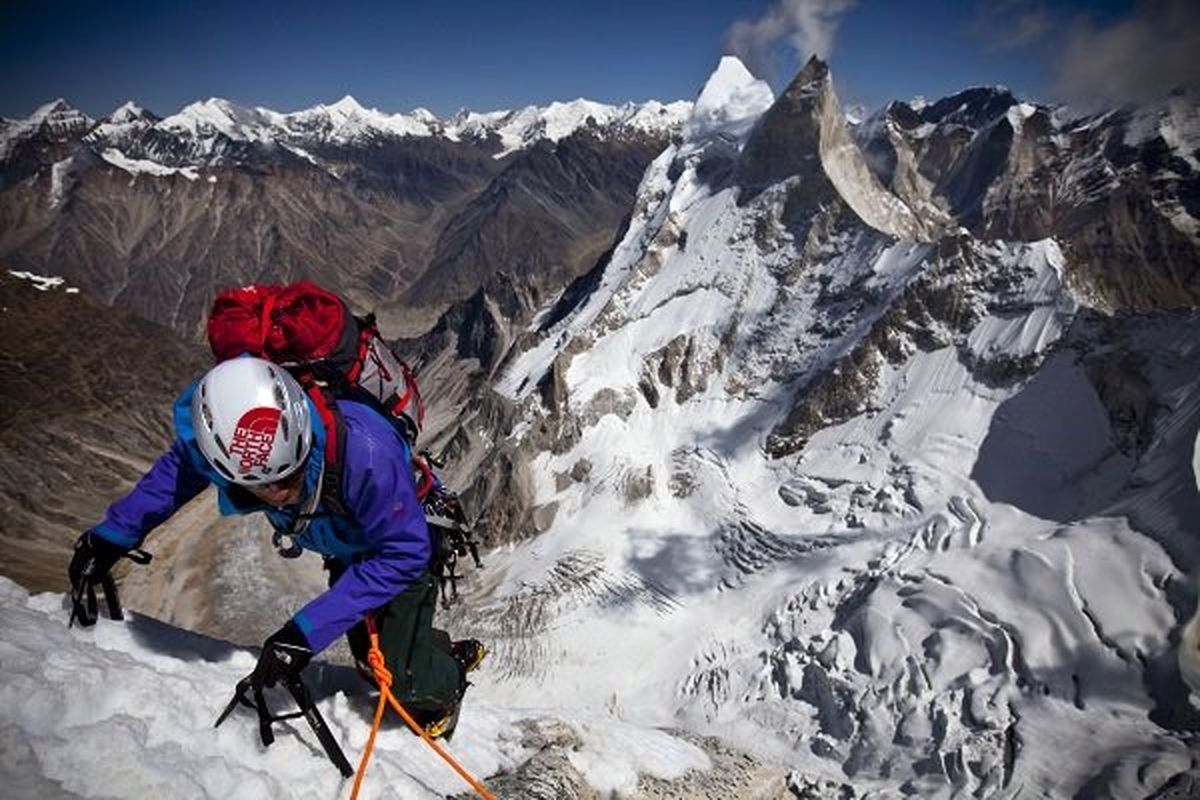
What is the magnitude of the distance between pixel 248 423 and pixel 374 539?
1338 millimetres

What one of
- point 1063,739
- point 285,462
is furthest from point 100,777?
point 1063,739

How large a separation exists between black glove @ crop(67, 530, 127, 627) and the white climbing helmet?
1.97m

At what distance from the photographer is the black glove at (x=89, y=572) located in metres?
6.32

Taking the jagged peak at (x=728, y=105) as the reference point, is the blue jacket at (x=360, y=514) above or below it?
below

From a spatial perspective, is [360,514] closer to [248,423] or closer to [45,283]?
[248,423]

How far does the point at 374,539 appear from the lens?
578 cm

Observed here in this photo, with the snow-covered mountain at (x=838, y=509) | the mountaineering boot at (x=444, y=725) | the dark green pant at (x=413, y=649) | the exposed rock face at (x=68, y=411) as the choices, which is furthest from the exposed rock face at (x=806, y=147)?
the exposed rock face at (x=68, y=411)

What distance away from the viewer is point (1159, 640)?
1777cm

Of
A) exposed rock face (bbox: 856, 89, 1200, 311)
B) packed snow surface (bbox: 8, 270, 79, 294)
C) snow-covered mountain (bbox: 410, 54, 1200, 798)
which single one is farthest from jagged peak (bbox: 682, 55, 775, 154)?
packed snow surface (bbox: 8, 270, 79, 294)

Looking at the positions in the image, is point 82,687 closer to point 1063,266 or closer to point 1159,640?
point 1159,640

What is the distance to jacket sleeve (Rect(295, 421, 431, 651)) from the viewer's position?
5578mm

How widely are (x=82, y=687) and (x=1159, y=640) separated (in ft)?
71.5

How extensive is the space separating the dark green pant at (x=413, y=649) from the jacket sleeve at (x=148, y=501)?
201cm

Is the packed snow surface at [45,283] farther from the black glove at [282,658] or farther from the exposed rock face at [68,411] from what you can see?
the black glove at [282,658]
